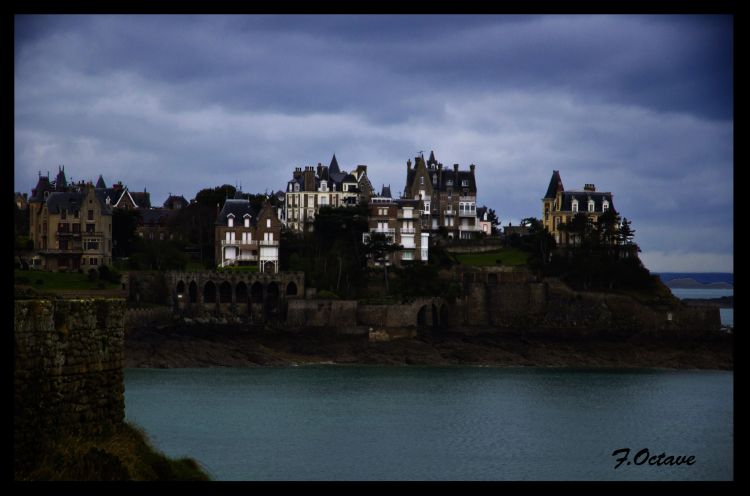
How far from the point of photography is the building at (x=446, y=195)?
73.4 metres

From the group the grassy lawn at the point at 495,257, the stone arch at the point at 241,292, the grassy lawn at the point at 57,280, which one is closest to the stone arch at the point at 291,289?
the stone arch at the point at 241,292

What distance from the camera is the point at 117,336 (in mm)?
11914

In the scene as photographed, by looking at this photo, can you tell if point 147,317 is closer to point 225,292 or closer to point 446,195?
point 225,292

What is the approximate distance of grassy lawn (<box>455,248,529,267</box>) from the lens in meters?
65.6

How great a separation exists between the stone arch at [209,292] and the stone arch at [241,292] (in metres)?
1.05

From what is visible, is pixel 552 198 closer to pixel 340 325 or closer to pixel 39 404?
pixel 340 325

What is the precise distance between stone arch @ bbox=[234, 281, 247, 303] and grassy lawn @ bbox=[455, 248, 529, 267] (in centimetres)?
1184

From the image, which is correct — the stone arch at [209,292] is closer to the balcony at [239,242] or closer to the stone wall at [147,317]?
the stone wall at [147,317]

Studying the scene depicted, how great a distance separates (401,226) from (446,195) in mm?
8050

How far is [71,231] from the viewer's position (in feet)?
205

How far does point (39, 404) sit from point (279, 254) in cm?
5488

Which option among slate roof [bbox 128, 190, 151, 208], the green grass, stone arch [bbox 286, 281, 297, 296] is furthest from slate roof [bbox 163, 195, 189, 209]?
the green grass

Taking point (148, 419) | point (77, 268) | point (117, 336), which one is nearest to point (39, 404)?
point (117, 336)
